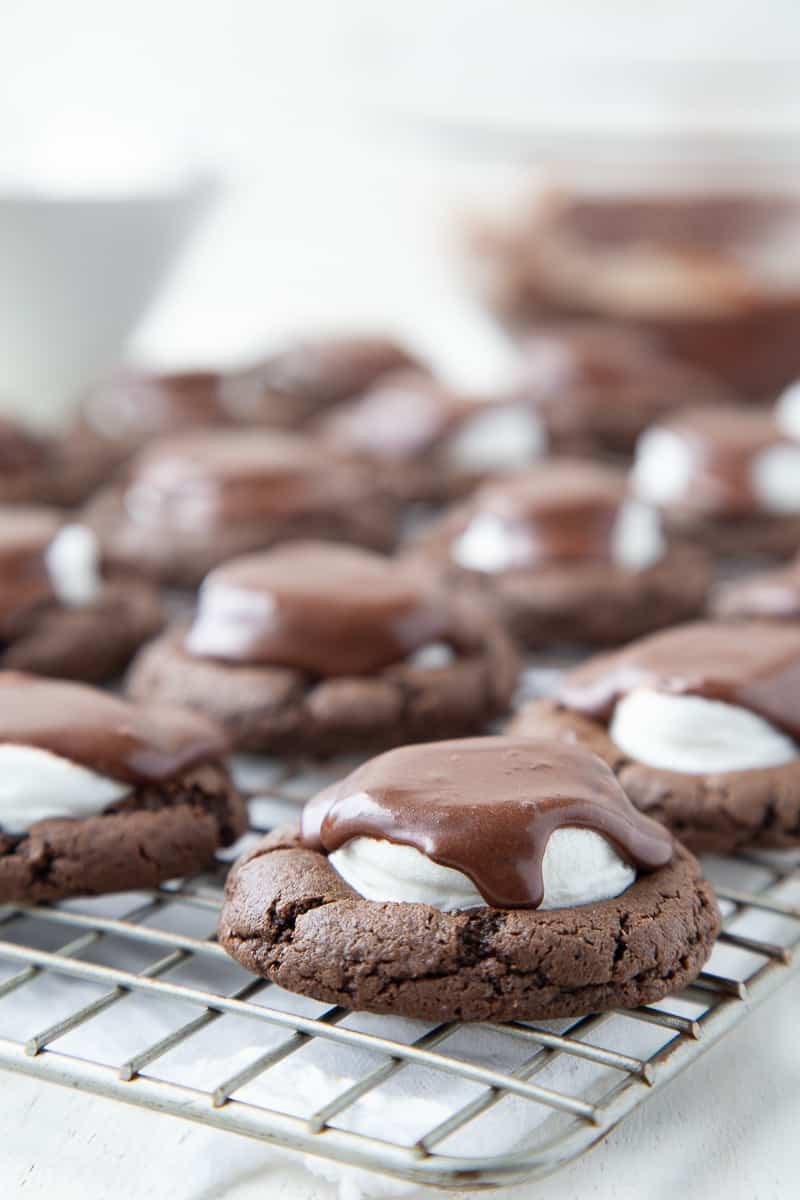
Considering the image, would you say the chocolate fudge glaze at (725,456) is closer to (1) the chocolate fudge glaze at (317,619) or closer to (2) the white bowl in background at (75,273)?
(1) the chocolate fudge glaze at (317,619)

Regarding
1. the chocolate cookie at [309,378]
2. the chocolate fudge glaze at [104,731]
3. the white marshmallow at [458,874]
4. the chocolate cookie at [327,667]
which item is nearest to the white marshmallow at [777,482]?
the chocolate cookie at [327,667]

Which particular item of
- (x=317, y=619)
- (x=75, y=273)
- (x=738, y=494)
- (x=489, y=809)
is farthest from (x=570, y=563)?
(x=75, y=273)

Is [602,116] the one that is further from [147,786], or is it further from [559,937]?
[559,937]

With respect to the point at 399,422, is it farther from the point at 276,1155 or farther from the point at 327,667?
the point at 276,1155

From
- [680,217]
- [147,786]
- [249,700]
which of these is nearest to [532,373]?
[680,217]

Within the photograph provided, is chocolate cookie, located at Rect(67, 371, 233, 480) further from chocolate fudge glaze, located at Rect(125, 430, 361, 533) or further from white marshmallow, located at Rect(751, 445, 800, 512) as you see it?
white marshmallow, located at Rect(751, 445, 800, 512)

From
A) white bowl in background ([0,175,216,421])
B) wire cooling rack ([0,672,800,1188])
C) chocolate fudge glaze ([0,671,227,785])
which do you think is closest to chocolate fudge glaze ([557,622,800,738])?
wire cooling rack ([0,672,800,1188])
